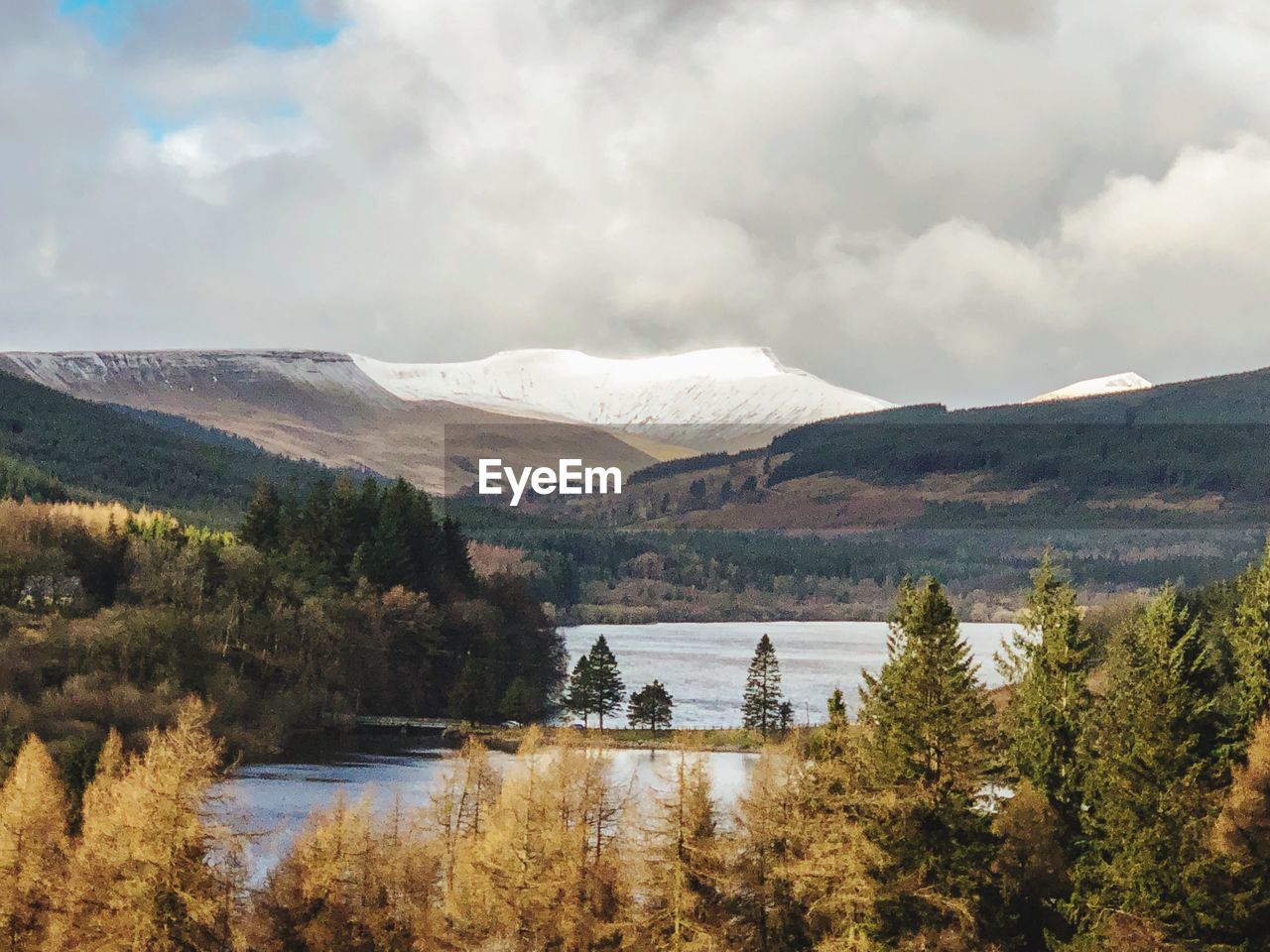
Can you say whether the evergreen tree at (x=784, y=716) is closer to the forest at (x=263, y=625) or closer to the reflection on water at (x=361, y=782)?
the reflection on water at (x=361, y=782)

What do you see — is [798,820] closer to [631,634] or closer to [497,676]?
[497,676]

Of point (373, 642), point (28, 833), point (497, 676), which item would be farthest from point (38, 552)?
point (28, 833)

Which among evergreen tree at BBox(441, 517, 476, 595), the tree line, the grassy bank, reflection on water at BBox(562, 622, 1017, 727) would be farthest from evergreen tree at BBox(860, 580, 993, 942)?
evergreen tree at BBox(441, 517, 476, 595)

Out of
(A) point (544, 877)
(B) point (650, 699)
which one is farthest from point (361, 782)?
(A) point (544, 877)

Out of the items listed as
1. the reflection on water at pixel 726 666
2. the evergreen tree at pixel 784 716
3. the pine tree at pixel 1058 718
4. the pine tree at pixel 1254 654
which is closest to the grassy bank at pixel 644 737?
the evergreen tree at pixel 784 716

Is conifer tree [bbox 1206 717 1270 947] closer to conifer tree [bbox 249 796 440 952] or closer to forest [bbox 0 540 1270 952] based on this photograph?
forest [bbox 0 540 1270 952]
